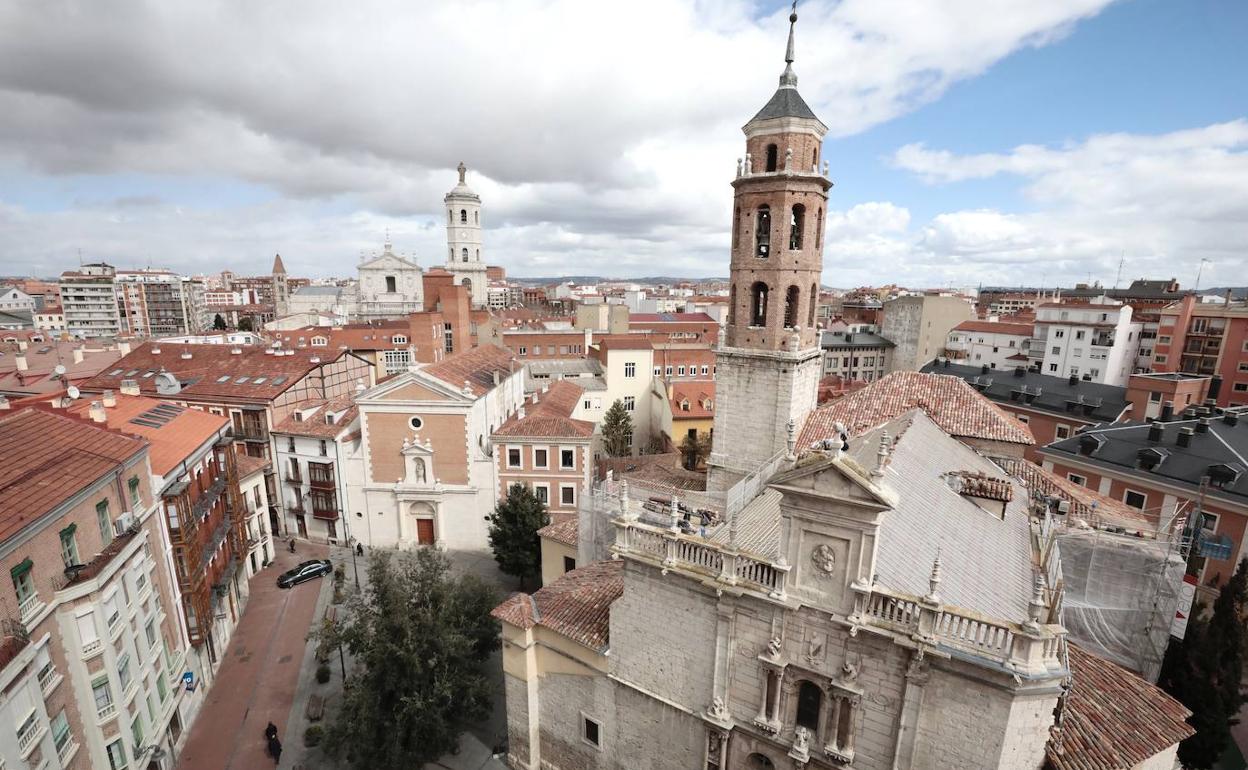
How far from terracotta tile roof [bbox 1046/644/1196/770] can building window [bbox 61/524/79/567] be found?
88.3 ft

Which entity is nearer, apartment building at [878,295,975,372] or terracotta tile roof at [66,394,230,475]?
terracotta tile roof at [66,394,230,475]

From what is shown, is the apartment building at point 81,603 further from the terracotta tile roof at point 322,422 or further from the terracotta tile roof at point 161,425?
the terracotta tile roof at point 322,422

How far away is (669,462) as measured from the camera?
40719mm

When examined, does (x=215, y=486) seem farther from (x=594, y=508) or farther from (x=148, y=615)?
(x=594, y=508)

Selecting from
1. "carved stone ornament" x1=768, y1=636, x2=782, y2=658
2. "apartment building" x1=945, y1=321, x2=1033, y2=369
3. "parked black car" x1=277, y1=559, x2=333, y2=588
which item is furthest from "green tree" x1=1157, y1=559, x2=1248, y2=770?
"apartment building" x1=945, y1=321, x2=1033, y2=369

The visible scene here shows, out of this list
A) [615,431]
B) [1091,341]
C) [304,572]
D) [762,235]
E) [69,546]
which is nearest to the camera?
[69,546]

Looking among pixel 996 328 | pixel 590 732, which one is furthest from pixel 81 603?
pixel 996 328

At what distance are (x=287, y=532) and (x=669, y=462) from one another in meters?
28.2

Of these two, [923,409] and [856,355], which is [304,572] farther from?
[856,355]

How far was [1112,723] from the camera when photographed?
532 inches

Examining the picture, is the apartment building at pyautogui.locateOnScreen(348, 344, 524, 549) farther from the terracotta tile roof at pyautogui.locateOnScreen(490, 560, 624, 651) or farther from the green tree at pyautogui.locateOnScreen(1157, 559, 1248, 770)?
the green tree at pyautogui.locateOnScreen(1157, 559, 1248, 770)

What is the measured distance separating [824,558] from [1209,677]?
17650 mm

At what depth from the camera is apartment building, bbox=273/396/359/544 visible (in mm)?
36531

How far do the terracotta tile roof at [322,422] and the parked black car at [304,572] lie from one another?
8.14 meters
